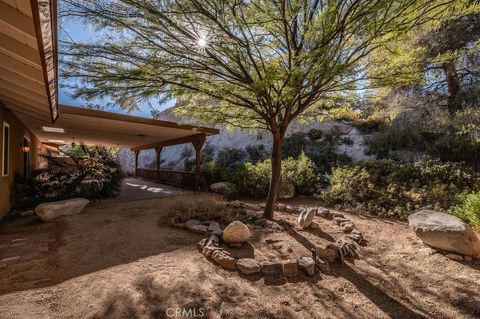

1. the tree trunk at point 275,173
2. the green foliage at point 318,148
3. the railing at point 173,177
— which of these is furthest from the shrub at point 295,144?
the tree trunk at point 275,173

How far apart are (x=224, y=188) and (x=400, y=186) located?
547 cm

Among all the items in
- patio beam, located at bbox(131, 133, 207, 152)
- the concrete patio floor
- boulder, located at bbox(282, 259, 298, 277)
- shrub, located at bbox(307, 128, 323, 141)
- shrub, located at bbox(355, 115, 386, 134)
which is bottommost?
boulder, located at bbox(282, 259, 298, 277)

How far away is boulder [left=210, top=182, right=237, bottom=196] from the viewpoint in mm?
8514

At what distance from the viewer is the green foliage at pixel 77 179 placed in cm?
624

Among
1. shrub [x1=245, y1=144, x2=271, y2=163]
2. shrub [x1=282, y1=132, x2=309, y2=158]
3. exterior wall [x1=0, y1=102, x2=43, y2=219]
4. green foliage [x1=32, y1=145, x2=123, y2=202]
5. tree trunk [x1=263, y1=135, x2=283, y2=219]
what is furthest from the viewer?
shrub [x1=245, y1=144, x2=271, y2=163]

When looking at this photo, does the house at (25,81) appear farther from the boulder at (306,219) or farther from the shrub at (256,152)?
the shrub at (256,152)

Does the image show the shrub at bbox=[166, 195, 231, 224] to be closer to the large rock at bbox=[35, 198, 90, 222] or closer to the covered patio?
the covered patio

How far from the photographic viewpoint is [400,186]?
7371 millimetres

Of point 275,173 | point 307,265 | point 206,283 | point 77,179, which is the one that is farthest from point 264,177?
point 206,283

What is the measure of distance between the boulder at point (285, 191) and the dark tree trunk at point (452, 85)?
5.77 meters

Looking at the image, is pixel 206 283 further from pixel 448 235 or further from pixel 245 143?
pixel 245 143

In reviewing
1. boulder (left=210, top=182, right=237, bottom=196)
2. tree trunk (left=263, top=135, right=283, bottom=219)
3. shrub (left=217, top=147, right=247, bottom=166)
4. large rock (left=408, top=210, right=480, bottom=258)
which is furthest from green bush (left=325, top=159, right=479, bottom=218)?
shrub (left=217, top=147, right=247, bottom=166)

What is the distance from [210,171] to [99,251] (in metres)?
6.31

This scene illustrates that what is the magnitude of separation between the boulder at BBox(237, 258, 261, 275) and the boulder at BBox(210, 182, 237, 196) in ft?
16.9
